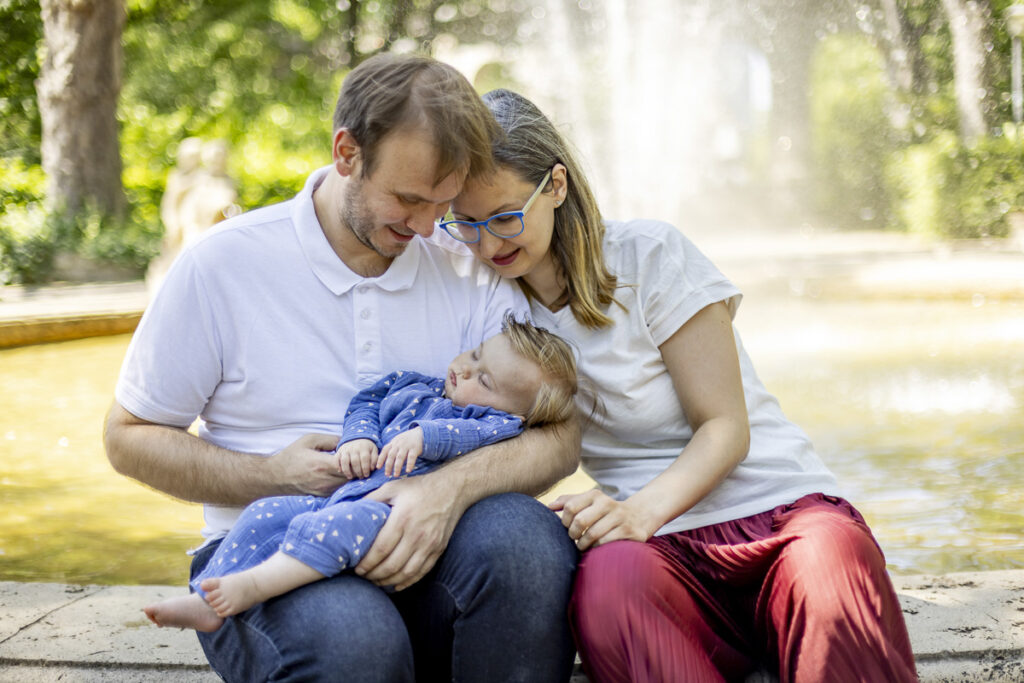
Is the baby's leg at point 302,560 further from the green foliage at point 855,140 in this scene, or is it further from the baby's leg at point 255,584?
the green foliage at point 855,140

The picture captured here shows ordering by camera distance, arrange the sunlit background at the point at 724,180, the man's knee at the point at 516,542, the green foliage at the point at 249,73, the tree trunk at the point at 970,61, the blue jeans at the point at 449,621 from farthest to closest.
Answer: the green foliage at the point at 249,73 < the tree trunk at the point at 970,61 < the sunlit background at the point at 724,180 < the man's knee at the point at 516,542 < the blue jeans at the point at 449,621

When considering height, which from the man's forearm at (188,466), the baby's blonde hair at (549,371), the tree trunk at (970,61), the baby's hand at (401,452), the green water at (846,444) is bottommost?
the green water at (846,444)

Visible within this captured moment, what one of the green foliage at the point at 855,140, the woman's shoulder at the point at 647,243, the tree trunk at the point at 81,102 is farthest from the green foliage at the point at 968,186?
the woman's shoulder at the point at 647,243

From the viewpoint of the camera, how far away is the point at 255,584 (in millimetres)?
1688

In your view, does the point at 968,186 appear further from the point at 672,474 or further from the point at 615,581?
the point at 615,581

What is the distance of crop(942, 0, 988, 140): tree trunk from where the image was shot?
45.5 feet

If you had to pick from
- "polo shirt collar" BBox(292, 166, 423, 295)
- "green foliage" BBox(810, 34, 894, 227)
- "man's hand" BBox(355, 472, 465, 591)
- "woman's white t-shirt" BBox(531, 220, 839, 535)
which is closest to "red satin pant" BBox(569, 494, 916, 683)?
"woman's white t-shirt" BBox(531, 220, 839, 535)

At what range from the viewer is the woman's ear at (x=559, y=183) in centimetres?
220

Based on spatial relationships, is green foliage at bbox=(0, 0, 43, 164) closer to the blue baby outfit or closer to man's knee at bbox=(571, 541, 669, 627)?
the blue baby outfit

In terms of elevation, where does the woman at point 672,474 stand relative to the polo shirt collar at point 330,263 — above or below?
below

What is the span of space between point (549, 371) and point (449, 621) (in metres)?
0.56

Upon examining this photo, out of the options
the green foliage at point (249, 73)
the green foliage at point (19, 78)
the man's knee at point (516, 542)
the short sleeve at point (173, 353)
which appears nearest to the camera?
the man's knee at point (516, 542)

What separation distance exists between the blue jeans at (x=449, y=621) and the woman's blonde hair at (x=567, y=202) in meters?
0.53

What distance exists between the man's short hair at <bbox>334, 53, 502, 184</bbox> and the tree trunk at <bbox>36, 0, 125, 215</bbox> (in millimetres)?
12106
